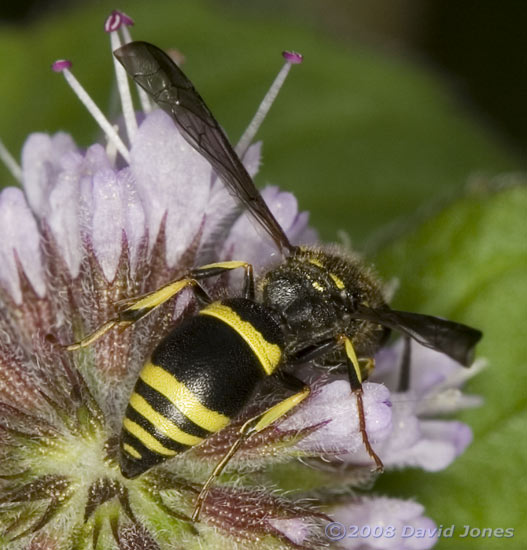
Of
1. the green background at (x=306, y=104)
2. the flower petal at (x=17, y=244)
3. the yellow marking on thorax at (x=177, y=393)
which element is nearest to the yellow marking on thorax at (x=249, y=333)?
the yellow marking on thorax at (x=177, y=393)

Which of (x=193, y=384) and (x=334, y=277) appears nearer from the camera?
(x=193, y=384)

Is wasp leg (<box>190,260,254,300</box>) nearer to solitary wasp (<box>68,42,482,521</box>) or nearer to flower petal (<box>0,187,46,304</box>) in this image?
solitary wasp (<box>68,42,482,521</box>)

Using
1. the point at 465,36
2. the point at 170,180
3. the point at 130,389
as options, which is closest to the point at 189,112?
the point at 170,180

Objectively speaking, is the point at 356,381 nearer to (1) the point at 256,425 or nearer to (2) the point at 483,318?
(1) the point at 256,425

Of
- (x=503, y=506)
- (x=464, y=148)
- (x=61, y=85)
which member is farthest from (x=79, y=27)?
(x=503, y=506)

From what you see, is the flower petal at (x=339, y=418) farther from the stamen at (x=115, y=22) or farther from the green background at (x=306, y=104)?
the green background at (x=306, y=104)
